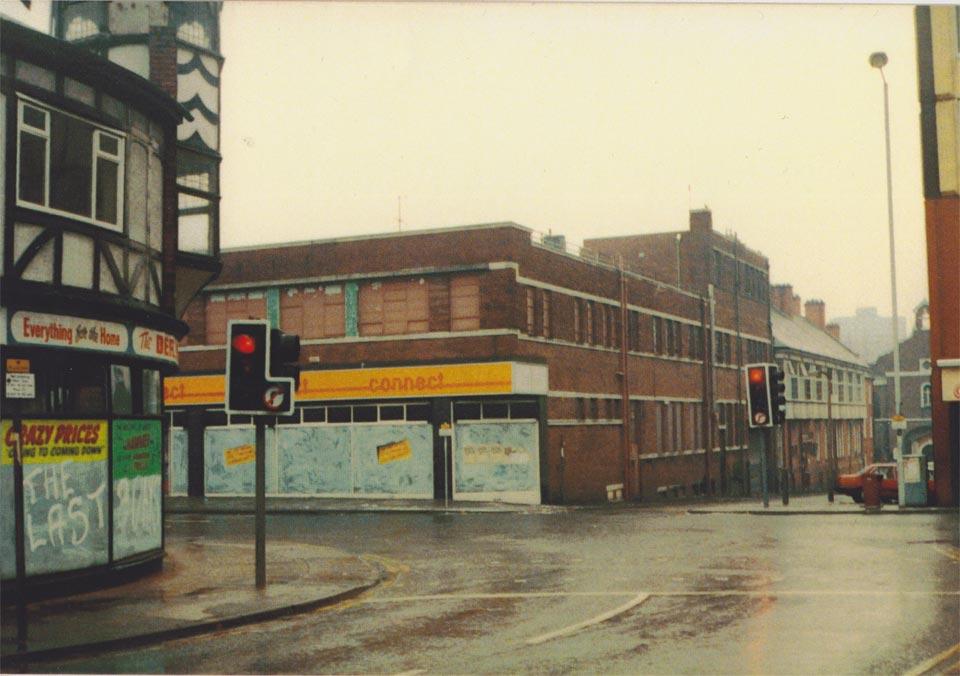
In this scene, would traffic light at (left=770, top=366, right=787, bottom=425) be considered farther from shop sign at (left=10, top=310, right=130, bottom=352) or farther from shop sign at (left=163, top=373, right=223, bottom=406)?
shop sign at (left=10, top=310, right=130, bottom=352)

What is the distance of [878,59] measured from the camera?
15297 mm

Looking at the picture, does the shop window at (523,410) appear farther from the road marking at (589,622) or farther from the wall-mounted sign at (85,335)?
the road marking at (589,622)

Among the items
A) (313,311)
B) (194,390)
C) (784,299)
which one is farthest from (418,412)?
(784,299)

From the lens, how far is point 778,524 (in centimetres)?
2516

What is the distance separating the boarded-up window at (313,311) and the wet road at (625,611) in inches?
647

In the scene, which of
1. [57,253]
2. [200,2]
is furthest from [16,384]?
[200,2]

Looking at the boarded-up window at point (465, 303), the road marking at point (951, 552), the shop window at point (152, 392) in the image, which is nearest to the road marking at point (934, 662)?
the road marking at point (951, 552)

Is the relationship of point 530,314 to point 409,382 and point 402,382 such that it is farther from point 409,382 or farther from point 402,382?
point 402,382

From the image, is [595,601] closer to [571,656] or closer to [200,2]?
[571,656]

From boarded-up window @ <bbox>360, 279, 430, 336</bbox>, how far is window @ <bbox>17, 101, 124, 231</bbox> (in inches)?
894

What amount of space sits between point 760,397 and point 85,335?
21486 mm

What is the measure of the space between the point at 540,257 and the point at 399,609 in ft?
83.6

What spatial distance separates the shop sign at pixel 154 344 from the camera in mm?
15229

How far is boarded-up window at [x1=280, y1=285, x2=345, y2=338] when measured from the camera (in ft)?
127
